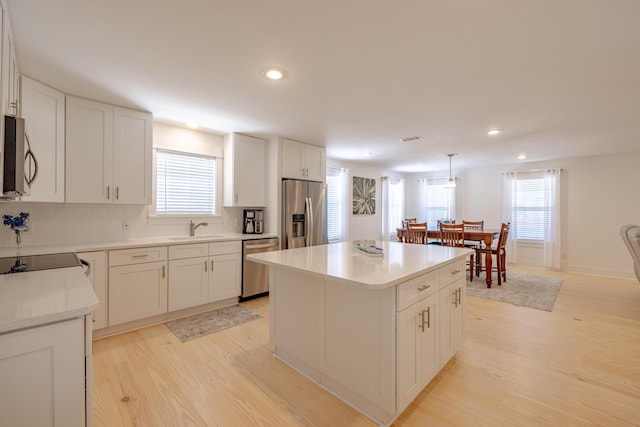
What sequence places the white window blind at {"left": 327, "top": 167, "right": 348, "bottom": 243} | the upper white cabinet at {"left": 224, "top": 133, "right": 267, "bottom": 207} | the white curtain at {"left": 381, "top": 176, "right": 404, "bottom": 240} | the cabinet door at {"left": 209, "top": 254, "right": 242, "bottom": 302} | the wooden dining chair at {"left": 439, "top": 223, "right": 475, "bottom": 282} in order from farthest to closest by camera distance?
the white curtain at {"left": 381, "top": 176, "right": 404, "bottom": 240} → the white window blind at {"left": 327, "top": 167, "right": 348, "bottom": 243} → the wooden dining chair at {"left": 439, "top": 223, "right": 475, "bottom": 282} → the upper white cabinet at {"left": 224, "top": 133, "right": 267, "bottom": 207} → the cabinet door at {"left": 209, "top": 254, "right": 242, "bottom": 302}

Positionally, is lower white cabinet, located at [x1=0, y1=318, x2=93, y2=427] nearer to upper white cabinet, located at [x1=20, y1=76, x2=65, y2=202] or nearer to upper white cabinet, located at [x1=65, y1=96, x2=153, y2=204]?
upper white cabinet, located at [x1=20, y1=76, x2=65, y2=202]

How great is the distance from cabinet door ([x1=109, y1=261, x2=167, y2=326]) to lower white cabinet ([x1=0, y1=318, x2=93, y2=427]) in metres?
1.94

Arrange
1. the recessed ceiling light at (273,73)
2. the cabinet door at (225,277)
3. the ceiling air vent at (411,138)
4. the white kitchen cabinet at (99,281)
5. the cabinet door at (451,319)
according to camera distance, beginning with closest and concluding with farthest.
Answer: the cabinet door at (451,319)
the recessed ceiling light at (273,73)
the white kitchen cabinet at (99,281)
the cabinet door at (225,277)
the ceiling air vent at (411,138)

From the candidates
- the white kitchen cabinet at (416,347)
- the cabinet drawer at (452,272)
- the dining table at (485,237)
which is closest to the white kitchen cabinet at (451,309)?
the cabinet drawer at (452,272)

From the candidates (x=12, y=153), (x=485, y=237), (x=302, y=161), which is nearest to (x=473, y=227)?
(x=485, y=237)

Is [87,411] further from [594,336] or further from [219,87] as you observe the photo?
[594,336]

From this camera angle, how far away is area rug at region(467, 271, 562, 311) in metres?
3.72

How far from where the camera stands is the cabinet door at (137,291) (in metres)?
2.72

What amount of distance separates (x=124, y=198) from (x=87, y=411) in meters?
2.37

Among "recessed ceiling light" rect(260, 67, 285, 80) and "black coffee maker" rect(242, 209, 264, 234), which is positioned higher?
"recessed ceiling light" rect(260, 67, 285, 80)

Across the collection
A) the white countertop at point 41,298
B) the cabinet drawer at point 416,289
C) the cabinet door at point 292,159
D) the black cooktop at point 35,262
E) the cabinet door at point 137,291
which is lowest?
the cabinet door at point 137,291

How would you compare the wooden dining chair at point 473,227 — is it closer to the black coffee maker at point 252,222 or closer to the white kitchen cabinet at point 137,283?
the black coffee maker at point 252,222

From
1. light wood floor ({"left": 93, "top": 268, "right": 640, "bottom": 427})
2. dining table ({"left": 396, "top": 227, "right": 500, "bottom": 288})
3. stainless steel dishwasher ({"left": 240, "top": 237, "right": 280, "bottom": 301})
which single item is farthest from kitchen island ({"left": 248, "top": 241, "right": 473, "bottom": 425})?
dining table ({"left": 396, "top": 227, "right": 500, "bottom": 288})

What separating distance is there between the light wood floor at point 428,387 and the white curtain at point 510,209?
3168mm
